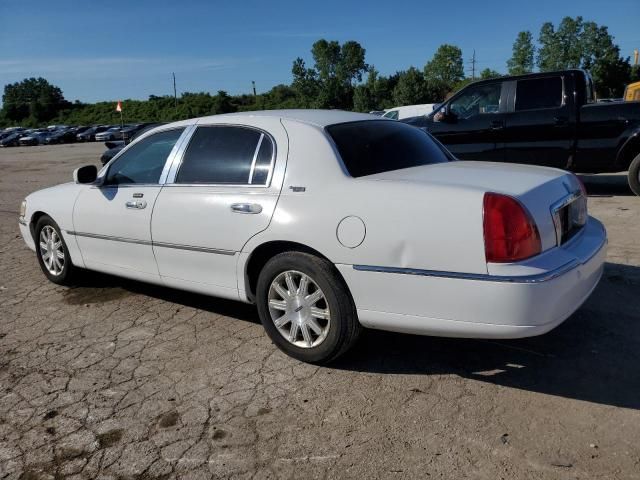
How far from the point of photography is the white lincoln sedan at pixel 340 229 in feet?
9.18

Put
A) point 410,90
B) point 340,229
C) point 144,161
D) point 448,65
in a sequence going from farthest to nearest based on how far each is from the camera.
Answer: point 448,65 → point 410,90 → point 144,161 → point 340,229

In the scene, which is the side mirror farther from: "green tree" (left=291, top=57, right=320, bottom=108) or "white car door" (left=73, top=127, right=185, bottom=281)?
"green tree" (left=291, top=57, right=320, bottom=108)

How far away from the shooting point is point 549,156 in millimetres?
8547

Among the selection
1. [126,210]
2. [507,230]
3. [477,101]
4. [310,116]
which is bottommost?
[126,210]

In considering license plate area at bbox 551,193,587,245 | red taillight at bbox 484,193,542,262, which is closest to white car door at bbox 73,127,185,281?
red taillight at bbox 484,193,542,262

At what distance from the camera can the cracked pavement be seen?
255cm

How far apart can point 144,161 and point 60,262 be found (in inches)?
59.5

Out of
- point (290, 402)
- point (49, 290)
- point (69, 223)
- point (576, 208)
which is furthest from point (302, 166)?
Result: point (49, 290)

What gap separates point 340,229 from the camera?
10.2 feet

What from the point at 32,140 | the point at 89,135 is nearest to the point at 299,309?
the point at 32,140

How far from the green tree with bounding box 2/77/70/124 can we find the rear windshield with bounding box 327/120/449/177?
10818 cm

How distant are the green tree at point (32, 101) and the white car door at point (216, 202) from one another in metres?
108

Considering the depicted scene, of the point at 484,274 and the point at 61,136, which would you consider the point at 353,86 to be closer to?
the point at 61,136

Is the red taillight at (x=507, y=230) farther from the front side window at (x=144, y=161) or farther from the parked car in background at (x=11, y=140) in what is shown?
the parked car in background at (x=11, y=140)
